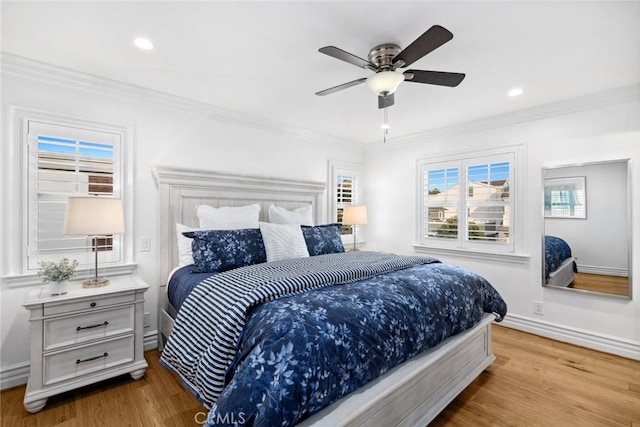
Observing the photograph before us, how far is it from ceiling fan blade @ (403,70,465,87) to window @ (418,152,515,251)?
200 centimetres

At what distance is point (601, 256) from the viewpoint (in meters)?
2.98

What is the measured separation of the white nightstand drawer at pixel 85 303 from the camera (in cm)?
201

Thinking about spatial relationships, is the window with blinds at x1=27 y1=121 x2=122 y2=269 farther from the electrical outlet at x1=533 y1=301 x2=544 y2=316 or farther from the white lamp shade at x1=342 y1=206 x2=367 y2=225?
the electrical outlet at x1=533 y1=301 x2=544 y2=316

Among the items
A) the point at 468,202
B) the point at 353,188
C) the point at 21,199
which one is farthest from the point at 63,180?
the point at 468,202

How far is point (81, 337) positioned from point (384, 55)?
291 centimetres

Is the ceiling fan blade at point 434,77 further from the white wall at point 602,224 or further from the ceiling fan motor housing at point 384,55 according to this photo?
the white wall at point 602,224

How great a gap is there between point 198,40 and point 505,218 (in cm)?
361

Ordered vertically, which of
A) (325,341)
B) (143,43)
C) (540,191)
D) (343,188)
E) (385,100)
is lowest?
(325,341)

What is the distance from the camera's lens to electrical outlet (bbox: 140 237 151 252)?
2867 mm

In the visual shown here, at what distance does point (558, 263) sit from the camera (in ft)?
10.6

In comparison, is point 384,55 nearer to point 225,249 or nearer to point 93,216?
point 225,249

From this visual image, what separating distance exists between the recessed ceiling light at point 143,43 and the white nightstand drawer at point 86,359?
6.96ft

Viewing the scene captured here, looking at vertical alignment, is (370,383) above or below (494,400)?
above

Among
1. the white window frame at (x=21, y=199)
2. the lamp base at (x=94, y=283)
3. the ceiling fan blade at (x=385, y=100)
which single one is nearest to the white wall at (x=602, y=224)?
the ceiling fan blade at (x=385, y=100)
